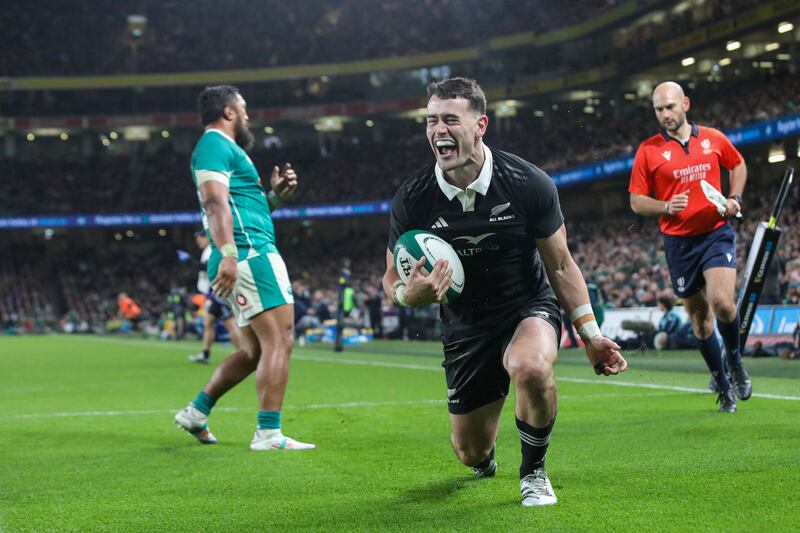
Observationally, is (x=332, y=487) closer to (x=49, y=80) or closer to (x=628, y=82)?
(x=628, y=82)

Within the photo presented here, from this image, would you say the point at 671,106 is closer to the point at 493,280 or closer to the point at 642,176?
the point at 642,176

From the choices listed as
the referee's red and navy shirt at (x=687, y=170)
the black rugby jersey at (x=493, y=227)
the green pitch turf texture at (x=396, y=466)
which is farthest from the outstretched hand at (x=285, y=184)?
the referee's red and navy shirt at (x=687, y=170)

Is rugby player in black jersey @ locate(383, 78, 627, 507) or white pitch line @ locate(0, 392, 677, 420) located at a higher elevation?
rugby player in black jersey @ locate(383, 78, 627, 507)

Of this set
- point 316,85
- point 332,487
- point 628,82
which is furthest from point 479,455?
point 316,85

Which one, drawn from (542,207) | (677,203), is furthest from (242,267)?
(677,203)

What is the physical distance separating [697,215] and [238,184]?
3543 mm

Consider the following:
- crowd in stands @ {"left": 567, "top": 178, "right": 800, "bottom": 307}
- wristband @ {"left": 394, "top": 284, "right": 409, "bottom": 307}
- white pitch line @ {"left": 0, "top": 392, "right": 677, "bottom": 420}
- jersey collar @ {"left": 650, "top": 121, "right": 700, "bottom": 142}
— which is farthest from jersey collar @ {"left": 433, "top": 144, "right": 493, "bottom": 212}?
crowd in stands @ {"left": 567, "top": 178, "right": 800, "bottom": 307}

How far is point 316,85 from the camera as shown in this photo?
60.7m

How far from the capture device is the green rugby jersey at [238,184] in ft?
21.9

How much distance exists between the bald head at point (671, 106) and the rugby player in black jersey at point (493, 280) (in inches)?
132

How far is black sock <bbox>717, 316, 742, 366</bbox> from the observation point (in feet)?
25.3

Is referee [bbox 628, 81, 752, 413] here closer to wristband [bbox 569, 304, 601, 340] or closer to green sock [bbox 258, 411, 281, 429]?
wristband [bbox 569, 304, 601, 340]

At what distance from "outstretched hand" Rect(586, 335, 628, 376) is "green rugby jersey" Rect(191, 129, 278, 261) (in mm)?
3034

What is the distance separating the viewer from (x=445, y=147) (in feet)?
14.9
